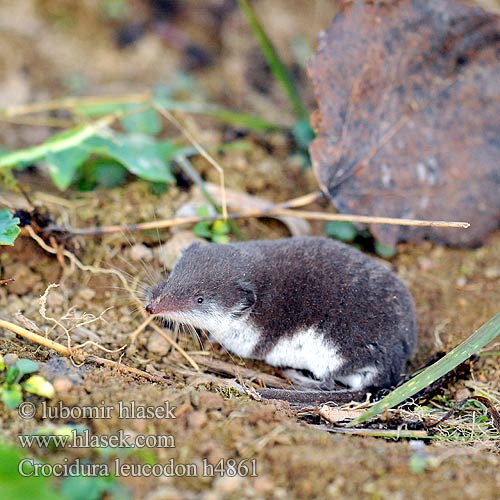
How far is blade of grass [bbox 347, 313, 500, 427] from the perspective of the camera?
2922 mm

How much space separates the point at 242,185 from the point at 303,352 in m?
1.58

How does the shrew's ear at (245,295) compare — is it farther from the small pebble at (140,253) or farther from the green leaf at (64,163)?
the green leaf at (64,163)

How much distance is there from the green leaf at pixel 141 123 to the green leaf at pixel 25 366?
2513 mm

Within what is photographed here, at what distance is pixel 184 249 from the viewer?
12.2 ft

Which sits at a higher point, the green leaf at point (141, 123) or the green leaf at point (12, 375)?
the green leaf at point (141, 123)

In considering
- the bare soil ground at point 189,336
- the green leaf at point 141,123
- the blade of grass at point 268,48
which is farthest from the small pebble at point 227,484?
the blade of grass at point 268,48

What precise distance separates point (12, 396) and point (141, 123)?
2755mm

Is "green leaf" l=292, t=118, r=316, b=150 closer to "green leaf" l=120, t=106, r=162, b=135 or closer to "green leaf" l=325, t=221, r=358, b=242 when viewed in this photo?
"green leaf" l=325, t=221, r=358, b=242

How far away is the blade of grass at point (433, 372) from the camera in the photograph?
2.92 meters

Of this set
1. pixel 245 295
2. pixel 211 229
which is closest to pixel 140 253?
pixel 211 229

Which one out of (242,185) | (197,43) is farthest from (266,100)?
(242,185)

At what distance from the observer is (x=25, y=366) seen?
2678 millimetres

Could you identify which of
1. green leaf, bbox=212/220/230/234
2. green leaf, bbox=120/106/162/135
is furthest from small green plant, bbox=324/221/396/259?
green leaf, bbox=120/106/162/135

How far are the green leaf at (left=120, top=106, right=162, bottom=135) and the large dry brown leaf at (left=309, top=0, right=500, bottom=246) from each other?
4.56 feet
